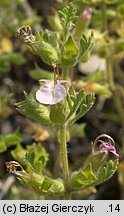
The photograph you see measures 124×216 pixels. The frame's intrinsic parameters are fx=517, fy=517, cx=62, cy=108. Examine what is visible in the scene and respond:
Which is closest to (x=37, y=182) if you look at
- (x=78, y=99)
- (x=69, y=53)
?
(x=78, y=99)

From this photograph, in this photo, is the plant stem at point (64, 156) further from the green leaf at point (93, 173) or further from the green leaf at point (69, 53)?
the green leaf at point (69, 53)

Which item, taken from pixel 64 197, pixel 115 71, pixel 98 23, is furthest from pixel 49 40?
pixel 115 71

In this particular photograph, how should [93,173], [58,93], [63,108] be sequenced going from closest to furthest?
[58,93], [63,108], [93,173]

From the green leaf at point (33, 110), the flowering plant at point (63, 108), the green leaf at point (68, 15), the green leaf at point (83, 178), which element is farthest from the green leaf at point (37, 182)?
the green leaf at point (68, 15)

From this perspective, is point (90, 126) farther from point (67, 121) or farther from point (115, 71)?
point (67, 121)

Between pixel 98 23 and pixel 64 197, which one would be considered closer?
pixel 64 197

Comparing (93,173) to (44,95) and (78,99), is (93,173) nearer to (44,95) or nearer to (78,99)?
(78,99)
